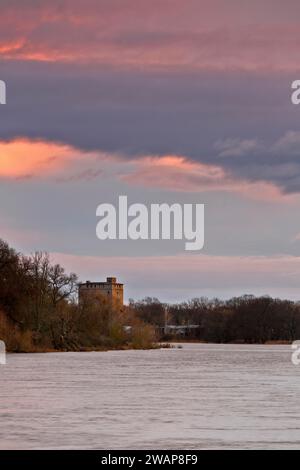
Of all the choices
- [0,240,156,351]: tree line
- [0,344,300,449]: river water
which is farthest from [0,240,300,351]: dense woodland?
[0,344,300,449]: river water

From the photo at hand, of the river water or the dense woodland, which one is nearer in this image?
the river water

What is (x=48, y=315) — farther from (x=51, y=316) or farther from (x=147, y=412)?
(x=147, y=412)

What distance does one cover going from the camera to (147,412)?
3644 cm

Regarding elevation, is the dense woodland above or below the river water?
above

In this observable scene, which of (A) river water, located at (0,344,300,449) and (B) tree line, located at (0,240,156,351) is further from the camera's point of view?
(B) tree line, located at (0,240,156,351)

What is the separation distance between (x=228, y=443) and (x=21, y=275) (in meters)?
86.2

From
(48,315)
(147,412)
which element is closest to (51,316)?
(48,315)

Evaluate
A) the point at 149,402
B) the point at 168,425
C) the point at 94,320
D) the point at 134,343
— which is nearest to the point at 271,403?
the point at 149,402

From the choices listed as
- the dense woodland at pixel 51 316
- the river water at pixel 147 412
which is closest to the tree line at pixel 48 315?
the dense woodland at pixel 51 316

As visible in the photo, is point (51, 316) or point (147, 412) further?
point (51, 316)

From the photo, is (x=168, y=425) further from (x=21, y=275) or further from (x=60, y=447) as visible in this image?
(x=21, y=275)

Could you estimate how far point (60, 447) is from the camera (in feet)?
87.9

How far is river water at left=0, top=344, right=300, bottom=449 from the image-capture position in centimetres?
2819

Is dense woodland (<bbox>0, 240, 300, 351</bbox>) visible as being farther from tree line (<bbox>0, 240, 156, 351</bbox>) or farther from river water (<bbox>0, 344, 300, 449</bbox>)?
river water (<bbox>0, 344, 300, 449</bbox>)
